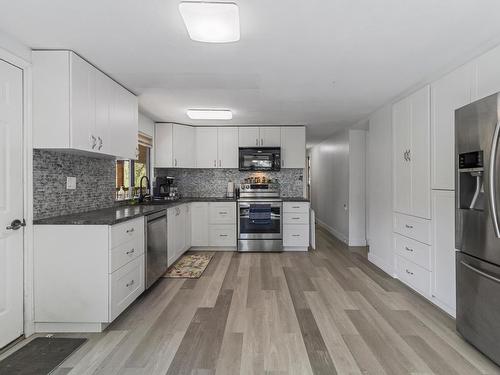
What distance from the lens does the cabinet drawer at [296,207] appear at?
16.0ft

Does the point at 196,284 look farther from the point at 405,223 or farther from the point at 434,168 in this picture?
the point at 434,168

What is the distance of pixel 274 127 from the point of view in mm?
5254

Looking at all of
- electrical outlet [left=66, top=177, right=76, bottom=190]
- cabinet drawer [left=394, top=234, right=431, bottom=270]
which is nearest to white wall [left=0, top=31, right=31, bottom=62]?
electrical outlet [left=66, top=177, right=76, bottom=190]

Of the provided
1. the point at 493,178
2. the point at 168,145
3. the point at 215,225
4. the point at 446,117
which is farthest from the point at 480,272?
the point at 168,145

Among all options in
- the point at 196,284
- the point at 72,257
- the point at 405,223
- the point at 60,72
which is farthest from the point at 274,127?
the point at 72,257

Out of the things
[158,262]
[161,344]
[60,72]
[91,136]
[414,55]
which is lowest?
[161,344]

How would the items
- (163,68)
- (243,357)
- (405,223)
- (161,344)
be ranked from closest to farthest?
(243,357) → (161,344) → (163,68) → (405,223)

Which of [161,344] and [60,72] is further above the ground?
[60,72]

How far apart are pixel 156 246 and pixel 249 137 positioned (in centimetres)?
277

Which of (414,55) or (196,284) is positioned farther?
(196,284)

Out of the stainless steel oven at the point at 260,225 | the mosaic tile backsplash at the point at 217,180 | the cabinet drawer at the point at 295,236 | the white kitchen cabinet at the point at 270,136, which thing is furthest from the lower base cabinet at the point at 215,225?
the white kitchen cabinet at the point at 270,136

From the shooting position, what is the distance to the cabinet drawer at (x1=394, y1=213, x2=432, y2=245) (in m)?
2.88

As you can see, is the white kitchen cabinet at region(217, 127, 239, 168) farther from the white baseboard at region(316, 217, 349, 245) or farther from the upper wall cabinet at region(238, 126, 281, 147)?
the white baseboard at region(316, 217, 349, 245)

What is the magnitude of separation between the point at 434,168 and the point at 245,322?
2296 millimetres
